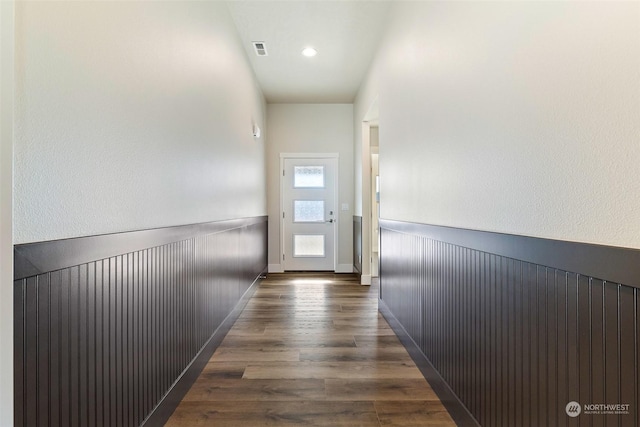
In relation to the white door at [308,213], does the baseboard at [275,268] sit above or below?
below

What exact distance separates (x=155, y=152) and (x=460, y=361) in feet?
5.46

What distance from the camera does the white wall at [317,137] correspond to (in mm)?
5215

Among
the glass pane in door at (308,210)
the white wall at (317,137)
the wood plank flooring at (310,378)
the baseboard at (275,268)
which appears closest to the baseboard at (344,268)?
the white wall at (317,137)

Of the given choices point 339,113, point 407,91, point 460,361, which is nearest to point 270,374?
point 460,361

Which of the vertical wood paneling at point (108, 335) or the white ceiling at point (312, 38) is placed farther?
the white ceiling at point (312, 38)

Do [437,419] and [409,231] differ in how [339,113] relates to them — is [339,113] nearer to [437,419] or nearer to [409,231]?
[409,231]

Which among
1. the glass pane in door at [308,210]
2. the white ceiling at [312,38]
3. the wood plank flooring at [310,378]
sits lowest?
the wood plank flooring at [310,378]

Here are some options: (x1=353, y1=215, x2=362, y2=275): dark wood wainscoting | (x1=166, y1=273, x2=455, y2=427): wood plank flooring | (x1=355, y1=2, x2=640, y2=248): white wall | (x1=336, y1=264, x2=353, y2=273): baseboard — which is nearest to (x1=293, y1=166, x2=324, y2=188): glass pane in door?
(x1=353, y1=215, x2=362, y2=275): dark wood wainscoting

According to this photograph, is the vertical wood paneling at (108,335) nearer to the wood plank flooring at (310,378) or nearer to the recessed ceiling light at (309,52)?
the wood plank flooring at (310,378)

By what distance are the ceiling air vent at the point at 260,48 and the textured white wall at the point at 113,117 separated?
3.50ft

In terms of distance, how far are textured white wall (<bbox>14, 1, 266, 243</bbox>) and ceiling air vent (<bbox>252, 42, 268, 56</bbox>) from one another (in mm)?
1067

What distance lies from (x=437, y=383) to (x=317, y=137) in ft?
A: 13.6

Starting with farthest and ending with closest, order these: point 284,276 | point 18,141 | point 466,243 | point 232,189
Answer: point 284,276, point 232,189, point 466,243, point 18,141

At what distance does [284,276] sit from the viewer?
195 inches
